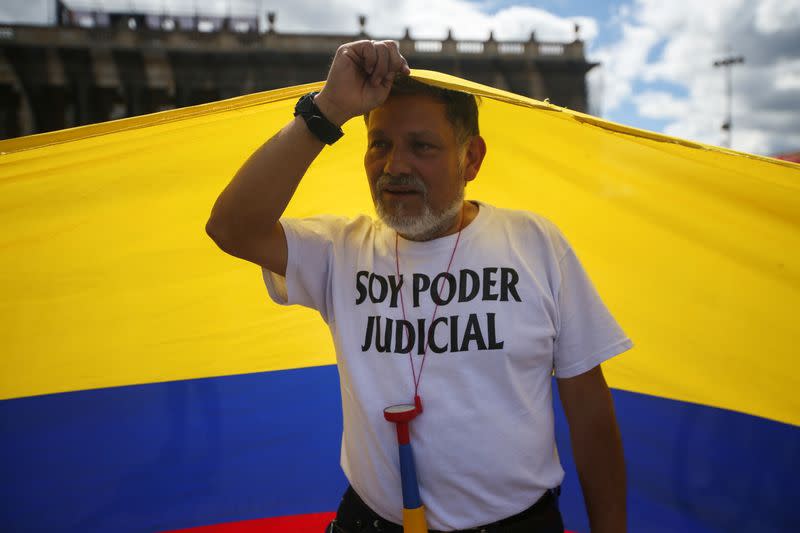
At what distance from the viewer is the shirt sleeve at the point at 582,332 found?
46.1 inches

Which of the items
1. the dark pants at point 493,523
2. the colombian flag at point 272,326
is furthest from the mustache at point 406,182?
the dark pants at point 493,523

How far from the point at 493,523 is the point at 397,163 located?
0.73 metres

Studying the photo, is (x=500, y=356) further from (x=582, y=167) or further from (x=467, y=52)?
(x=467, y=52)

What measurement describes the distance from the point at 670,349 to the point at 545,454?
85 cm

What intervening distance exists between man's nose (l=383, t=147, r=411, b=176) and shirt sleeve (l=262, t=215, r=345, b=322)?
23 centimetres

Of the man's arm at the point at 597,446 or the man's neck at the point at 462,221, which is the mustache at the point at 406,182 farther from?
the man's arm at the point at 597,446

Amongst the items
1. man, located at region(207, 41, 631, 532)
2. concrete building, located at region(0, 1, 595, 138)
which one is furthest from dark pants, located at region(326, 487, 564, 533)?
concrete building, located at region(0, 1, 595, 138)

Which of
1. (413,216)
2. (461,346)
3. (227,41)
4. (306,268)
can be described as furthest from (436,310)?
(227,41)

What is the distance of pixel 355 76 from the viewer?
3.46ft

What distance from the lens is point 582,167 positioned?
1.63m

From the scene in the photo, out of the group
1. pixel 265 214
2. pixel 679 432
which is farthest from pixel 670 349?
pixel 265 214

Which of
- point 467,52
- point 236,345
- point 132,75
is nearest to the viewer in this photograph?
point 236,345

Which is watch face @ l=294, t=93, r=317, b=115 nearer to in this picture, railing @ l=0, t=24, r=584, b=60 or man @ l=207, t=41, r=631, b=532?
man @ l=207, t=41, r=631, b=532

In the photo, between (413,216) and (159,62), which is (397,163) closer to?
(413,216)
